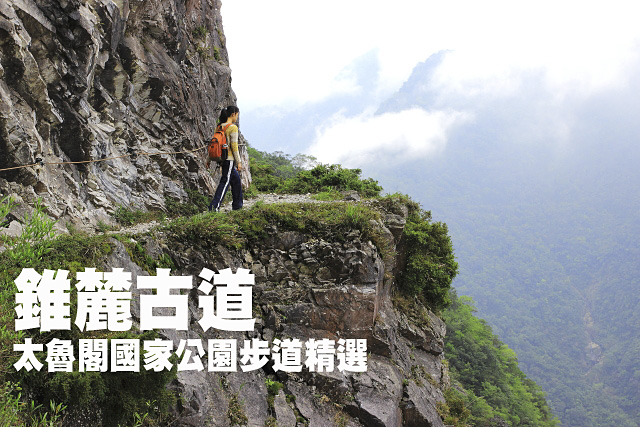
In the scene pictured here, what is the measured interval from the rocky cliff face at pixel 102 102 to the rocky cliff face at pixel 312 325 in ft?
11.3

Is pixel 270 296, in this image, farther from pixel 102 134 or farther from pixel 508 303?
pixel 508 303

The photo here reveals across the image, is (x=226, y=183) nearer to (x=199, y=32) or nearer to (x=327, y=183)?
(x=327, y=183)

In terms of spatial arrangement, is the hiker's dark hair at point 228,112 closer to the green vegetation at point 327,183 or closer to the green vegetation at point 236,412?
the green vegetation at point 236,412

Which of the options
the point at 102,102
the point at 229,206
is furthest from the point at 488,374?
the point at 102,102

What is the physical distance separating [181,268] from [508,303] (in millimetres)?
179573

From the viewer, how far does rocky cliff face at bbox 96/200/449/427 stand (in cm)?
616

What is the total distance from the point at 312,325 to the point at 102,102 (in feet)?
A: 28.2

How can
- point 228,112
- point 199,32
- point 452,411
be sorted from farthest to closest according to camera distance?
1. point 199,32
2. point 452,411
3. point 228,112

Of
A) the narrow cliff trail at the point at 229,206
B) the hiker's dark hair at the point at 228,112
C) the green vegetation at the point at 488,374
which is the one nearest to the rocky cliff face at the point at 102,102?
the narrow cliff trail at the point at 229,206

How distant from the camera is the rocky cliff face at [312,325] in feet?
20.2

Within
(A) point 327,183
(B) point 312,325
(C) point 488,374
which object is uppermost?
(A) point 327,183

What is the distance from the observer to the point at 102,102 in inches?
438

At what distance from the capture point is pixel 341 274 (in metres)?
8.49

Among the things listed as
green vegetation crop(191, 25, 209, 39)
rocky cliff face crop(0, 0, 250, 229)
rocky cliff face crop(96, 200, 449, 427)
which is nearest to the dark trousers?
rocky cliff face crop(96, 200, 449, 427)
